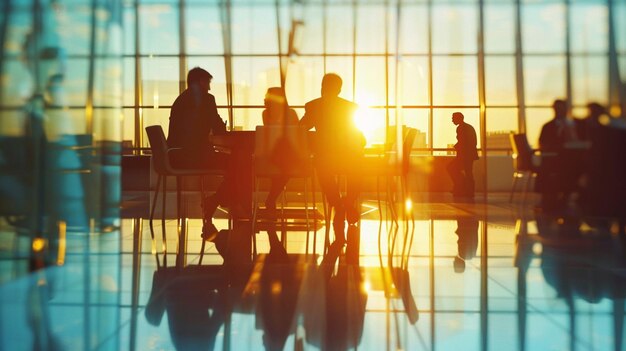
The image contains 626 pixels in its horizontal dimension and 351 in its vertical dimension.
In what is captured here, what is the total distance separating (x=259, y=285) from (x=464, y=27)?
11.9 metres

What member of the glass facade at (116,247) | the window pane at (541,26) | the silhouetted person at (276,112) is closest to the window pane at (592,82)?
the glass facade at (116,247)

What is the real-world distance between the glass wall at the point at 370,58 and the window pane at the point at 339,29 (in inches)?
0.9

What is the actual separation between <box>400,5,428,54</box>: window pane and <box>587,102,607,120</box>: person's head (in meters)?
9.08

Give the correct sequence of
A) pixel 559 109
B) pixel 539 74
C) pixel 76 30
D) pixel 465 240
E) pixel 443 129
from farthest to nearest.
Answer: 1. pixel 443 129
2. pixel 539 74
3. pixel 559 109
4. pixel 465 240
5. pixel 76 30

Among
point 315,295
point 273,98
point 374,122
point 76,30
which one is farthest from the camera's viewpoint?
point 374,122

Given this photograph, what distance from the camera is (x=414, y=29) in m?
13.4

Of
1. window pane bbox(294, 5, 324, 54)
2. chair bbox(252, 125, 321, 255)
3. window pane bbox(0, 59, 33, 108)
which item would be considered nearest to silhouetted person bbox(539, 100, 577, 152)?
chair bbox(252, 125, 321, 255)

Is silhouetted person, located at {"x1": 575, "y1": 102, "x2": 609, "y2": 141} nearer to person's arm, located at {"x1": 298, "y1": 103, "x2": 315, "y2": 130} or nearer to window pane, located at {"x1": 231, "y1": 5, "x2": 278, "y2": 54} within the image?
person's arm, located at {"x1": 298, "y1": 103, "x2": 315, "y2": 130}

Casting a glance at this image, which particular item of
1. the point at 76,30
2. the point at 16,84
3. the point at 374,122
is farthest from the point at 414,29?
the point at 16,84

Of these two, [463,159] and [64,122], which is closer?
[64,122]

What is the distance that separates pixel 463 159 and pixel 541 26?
5023 mm

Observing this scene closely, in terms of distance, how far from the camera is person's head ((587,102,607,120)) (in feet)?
13.6

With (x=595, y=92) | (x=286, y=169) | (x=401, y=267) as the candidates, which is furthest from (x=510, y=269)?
(x=286, y=169)

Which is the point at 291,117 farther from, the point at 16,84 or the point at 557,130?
the point at 16,84
